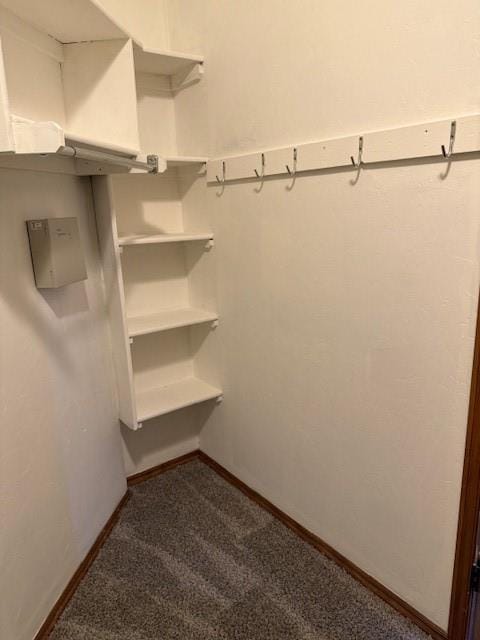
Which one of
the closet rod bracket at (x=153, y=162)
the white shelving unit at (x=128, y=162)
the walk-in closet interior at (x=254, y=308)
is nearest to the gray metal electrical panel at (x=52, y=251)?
the walk-in closet interior at (x=254, y=308)

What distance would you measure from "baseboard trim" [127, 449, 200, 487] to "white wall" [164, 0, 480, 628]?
64 centimetres

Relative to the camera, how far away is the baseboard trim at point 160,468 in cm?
257

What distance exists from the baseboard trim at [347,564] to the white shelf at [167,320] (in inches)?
36.2

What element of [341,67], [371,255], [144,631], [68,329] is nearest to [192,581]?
[144,631]

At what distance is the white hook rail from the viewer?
124 centimetres

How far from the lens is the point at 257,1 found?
174cm

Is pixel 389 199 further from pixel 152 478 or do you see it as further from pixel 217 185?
pixel 152 478

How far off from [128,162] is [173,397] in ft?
4.37

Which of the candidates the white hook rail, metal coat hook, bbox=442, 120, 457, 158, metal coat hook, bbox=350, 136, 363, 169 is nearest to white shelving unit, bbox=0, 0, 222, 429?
the white hook rail

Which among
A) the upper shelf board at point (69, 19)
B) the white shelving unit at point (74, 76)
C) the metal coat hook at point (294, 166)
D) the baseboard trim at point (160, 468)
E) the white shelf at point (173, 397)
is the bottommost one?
the baseboard trim at point (160, 468)

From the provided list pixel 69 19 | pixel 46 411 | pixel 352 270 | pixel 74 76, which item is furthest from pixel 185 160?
pixel 46 411

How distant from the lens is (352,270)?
1.62m

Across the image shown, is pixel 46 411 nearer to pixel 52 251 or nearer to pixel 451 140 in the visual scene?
pixel 52 251

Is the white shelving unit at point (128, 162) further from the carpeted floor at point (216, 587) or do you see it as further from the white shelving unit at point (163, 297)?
the carpeted floor at point (216, 587)
